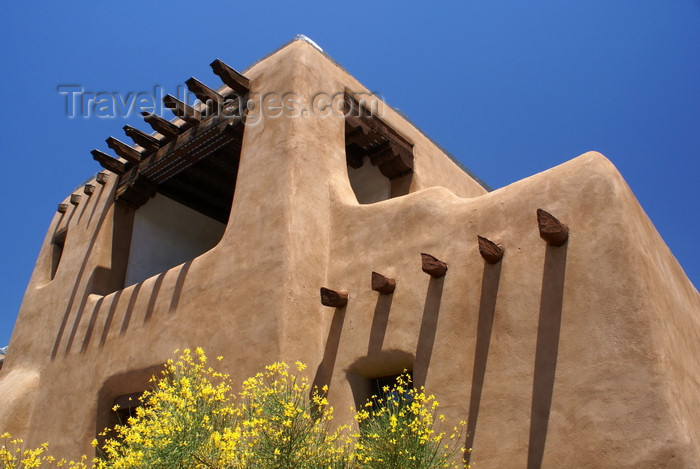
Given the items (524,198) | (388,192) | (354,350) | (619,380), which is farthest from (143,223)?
(619,380)

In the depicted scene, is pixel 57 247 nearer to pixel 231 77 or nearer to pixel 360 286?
pixel 231 77

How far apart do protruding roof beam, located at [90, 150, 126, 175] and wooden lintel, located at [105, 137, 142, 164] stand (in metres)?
0.29

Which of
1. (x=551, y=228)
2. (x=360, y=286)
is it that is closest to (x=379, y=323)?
(x=360, y=286)

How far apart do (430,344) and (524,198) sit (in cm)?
152

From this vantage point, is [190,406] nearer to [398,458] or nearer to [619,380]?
[398,458]

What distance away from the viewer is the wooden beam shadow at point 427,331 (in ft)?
17.8

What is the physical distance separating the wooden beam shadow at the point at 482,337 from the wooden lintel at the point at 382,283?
102 centimetres

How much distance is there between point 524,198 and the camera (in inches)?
210

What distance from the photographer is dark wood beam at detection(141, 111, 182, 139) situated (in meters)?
9.31

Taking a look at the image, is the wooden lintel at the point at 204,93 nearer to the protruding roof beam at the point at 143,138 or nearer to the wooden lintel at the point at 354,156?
the protruding roof beam at the point at 143,138

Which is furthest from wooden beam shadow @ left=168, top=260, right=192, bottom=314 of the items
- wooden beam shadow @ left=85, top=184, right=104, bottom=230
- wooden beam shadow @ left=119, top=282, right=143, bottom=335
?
wooden beam shadow @ left=85, top=184, right=104, bottom=230

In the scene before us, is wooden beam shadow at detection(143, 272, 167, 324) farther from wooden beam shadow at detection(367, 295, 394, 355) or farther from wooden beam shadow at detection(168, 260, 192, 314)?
wooden beam shadow at detection(367, 295, 394, 355)

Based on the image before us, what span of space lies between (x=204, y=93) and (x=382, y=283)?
4.35m

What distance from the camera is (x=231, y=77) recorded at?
8.30m
